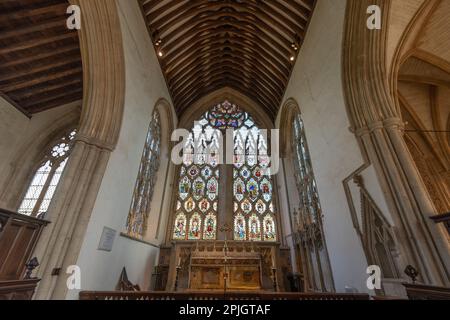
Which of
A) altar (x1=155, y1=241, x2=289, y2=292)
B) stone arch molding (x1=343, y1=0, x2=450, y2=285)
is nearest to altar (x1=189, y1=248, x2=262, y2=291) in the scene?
altar (x1=155, y1=241, x2=289, y2=292)

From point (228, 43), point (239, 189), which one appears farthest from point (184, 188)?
point (228, 43)

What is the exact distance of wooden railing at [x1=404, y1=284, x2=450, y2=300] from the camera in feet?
5.53

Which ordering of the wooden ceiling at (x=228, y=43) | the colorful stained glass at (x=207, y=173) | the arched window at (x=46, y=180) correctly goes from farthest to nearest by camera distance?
the colorful stained glass at (x=207, y=173) → the arched window at (x=46, y=180) → the wooden ceiling at (x=228, y=43)

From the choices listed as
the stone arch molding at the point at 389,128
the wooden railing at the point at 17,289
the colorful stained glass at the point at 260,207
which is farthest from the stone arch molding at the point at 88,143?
the colorful stained glass at the point at 260,207

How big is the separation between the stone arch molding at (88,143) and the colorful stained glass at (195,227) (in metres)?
4.48

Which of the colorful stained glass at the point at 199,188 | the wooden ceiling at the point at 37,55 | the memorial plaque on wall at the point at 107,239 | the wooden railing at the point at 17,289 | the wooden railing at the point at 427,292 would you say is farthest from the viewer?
the colorful stained glass at the point at 199,188

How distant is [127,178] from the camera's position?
4.54 m

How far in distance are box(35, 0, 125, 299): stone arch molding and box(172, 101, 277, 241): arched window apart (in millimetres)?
4397

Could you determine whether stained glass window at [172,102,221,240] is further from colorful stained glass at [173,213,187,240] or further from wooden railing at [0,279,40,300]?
wooden railing at [0,279,40,300]

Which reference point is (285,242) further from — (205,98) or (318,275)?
(205,98)

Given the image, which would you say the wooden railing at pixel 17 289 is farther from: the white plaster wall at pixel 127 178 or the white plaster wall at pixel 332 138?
the white plaster wall at pixel 332 138

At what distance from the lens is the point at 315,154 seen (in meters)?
5.01

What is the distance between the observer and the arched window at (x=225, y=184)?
23.9ft

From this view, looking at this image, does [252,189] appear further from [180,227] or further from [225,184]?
[180,227]
